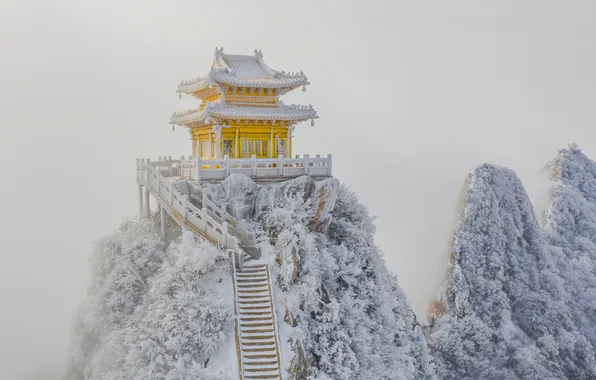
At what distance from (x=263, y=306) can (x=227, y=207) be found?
20.1ft

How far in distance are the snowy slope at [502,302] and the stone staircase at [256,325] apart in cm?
2041

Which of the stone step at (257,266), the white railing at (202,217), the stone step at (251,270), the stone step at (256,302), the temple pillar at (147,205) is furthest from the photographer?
the temple pillar at (147,205)

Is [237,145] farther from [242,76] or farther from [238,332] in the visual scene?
[238,332]

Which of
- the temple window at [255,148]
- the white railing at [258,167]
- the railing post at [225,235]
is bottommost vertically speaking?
the railing post at [225,235]

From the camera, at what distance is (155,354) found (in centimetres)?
1582

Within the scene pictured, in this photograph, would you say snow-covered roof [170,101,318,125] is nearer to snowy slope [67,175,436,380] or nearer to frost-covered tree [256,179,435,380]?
snowy slope [67,175,436,380]

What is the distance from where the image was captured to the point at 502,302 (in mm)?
37750

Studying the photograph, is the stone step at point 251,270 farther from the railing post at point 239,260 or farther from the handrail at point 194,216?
the handrail at point 194,216

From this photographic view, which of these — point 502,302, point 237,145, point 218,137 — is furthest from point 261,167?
point 502,302

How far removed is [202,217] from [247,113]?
23.3 ft

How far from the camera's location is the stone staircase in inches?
614

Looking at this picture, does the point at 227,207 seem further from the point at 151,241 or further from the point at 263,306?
the point at 263,306

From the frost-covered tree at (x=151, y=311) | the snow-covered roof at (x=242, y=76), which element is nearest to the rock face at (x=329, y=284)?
the frost-covered tree at (x=151, y=311)

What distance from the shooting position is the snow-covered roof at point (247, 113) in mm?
24141
